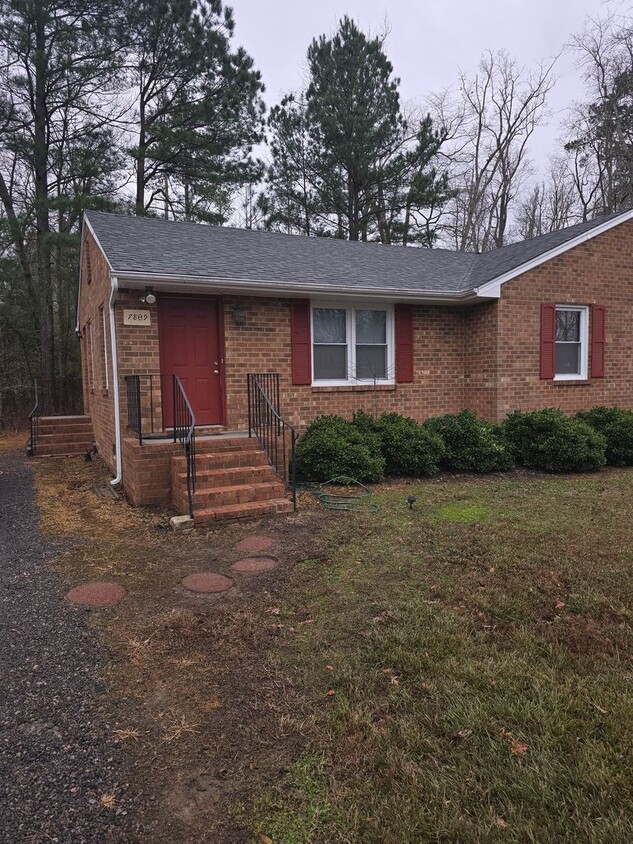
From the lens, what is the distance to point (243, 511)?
584cm

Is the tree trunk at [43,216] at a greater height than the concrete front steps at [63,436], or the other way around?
the tree trunk at [43,216]

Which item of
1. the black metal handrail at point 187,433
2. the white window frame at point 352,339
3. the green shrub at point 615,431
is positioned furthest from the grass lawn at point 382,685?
the green shrub at point 615,431

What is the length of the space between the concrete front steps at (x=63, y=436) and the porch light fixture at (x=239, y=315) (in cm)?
569

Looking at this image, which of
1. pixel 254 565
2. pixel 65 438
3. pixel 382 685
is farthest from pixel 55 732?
→ pixel 65 438

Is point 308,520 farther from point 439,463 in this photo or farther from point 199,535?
point 439,463

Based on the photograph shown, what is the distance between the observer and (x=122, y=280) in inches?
269

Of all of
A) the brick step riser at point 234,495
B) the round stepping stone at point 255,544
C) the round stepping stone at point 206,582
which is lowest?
→ the round stepping stone at point 206,582

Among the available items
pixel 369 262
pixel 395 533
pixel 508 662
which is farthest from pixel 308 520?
pixel 369 262

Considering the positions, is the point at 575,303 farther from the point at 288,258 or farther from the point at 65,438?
the point at 65,438

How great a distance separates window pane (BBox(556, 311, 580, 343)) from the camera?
32.2ft

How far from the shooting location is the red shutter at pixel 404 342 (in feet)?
30.1

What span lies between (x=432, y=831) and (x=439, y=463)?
22.8ft

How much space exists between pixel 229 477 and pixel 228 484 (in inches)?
3.3

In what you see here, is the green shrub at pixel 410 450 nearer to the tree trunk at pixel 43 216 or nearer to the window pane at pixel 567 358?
the window pane at pixel 567 358
